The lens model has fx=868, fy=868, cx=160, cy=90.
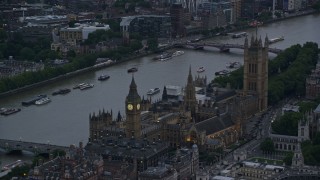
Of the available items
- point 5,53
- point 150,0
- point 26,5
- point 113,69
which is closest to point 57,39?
point 5,53

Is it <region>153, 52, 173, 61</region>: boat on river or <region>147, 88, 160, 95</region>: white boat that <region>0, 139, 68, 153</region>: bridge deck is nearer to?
→ <region>147, 88, 160, 95</region>: white boat

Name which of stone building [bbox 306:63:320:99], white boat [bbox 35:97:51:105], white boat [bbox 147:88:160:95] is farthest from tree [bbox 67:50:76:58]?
stone building [bbox 306:63:320:99]

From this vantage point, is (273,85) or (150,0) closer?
(273,85)

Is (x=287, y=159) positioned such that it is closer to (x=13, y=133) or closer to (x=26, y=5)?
(x=13, y=133)

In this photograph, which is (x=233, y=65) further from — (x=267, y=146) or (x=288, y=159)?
(x=288, y=159)

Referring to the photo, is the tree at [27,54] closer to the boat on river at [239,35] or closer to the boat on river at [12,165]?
the boat on river at [239,35]

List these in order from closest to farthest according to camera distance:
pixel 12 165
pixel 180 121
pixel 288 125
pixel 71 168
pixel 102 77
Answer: pixel 71 168 → pixel 12 165 → pixel 288 125 → pixel 180 121 → pixel 102 77

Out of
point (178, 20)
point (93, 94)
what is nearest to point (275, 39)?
point (178, 20)
